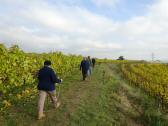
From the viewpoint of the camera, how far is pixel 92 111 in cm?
1750

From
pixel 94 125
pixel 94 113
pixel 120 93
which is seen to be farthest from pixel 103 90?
pixel 94 125

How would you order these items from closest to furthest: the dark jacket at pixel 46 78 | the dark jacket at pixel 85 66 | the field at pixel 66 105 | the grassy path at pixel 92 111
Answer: the dark jacket at pixel 46 78 → the grassy path at pixel 92 111 → the field at pixel 66 105 → the dark jacket at pixel 85 66

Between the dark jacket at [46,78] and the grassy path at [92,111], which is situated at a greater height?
the dark jacket at [46,78]

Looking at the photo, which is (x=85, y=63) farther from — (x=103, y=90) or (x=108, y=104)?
(x=108, y=104)

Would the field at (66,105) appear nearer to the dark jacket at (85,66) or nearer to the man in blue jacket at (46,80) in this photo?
the man in blue jacket at (46,80)

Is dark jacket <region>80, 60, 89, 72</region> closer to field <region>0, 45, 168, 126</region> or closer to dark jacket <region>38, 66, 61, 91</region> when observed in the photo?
field <region>0, 45, 168, 126</region>

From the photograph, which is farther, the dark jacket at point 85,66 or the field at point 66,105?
the dark jacket at point 85,66

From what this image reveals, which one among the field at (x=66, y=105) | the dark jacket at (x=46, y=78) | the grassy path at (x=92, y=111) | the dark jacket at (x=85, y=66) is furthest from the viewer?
the dark jacket at (x=85, y=66)

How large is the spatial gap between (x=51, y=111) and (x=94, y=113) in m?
2.43

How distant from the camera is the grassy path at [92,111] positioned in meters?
14.6

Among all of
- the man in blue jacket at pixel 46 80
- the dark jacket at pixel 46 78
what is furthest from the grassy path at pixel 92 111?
the dark jacket at pixel 46 78

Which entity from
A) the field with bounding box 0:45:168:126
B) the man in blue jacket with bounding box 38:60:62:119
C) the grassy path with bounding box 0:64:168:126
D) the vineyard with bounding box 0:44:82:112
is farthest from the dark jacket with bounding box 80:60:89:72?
the man in blue jacket with bounding box 38:60:62:119

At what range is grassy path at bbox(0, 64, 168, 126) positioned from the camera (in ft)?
47.8

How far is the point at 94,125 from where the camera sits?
1543 cm
